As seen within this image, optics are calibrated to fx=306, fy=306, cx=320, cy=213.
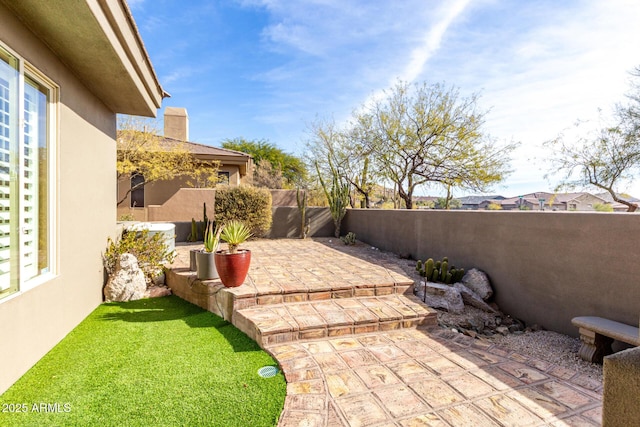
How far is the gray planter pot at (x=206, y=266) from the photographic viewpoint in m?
5.39

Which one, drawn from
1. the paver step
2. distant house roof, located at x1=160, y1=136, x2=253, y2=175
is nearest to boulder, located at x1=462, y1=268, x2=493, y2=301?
the paver step

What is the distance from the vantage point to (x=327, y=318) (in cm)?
445

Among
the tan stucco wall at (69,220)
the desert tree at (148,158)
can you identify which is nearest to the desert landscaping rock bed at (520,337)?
the tan stucco wall at (69,220)

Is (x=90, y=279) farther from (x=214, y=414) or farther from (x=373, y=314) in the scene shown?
(x=373, y=314)

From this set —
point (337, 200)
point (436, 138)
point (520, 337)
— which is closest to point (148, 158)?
point (337, 200)

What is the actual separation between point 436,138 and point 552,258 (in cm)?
1070

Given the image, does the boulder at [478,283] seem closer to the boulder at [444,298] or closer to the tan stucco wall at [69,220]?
the boulder at [444,298]

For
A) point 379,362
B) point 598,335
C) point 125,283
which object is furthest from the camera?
point 125,283

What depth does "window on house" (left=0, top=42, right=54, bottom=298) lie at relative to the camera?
3037 mm

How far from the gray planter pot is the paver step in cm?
107

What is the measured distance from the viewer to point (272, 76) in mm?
16188

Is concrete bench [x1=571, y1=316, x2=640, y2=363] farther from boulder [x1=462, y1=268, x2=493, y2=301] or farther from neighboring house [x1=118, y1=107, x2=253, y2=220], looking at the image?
neighboring house [x1=118, y1=107, x2=253, y2=220]

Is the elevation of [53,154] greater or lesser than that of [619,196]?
lesser

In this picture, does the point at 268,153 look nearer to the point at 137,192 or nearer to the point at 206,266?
the point at 137,192
